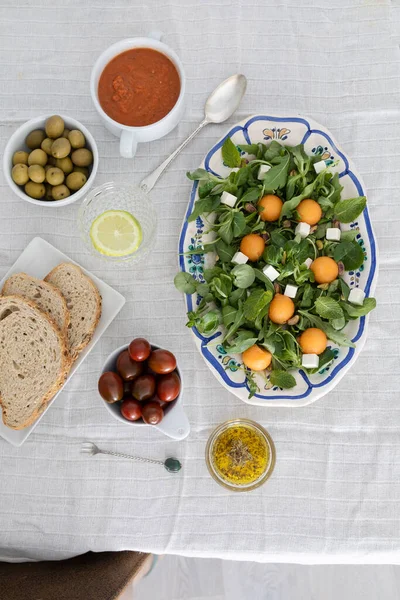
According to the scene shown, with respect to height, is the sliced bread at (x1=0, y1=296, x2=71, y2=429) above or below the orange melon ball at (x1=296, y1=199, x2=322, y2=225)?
below

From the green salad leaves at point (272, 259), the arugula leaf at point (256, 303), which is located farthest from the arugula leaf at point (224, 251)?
the arugula leaf at point (256, 303)

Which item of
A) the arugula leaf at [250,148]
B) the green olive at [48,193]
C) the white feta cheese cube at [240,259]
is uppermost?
the arugula leaf at [250,148]

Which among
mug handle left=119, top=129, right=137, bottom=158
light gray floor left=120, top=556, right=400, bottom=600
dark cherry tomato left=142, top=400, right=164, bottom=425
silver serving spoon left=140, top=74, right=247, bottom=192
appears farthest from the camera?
light gray floor left=120, top=556, right=400, bottom=600

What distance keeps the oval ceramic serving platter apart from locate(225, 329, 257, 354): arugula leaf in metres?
0.05

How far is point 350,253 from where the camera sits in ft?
3.49

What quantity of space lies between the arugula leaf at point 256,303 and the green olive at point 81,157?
468 millimetres

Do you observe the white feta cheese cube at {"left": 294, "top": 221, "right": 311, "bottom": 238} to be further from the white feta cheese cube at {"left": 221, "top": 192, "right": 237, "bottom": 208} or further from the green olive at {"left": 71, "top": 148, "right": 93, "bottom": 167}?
the green olive at {"left": 71, "top": 148, "right": 93, "bottom": 167}

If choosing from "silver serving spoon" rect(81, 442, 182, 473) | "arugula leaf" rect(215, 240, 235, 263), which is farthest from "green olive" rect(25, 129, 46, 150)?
"silver serving spoon" rect(81, 442, 182, 473)

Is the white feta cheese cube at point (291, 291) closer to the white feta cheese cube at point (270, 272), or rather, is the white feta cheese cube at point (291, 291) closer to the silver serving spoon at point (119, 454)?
the white feta cheese cube at point (270, 272)

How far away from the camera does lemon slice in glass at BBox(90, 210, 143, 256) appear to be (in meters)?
1.10

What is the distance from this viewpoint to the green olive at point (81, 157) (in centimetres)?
112

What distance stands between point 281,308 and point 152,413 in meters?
0.33

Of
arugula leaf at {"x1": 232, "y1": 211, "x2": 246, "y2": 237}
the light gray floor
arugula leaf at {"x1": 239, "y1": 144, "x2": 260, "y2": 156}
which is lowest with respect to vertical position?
the light gray floor

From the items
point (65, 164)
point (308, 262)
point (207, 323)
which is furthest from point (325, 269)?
point (65, 164)
